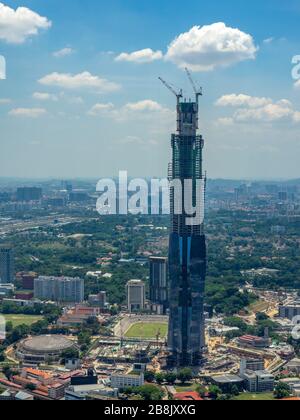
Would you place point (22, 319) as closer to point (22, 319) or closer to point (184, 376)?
point (22, 319)

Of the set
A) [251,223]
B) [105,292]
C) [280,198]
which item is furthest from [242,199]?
[105,292]

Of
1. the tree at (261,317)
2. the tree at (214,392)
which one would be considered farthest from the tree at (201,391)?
the tree at (261,317)

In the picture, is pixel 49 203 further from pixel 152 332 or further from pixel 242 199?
pixel 152 332

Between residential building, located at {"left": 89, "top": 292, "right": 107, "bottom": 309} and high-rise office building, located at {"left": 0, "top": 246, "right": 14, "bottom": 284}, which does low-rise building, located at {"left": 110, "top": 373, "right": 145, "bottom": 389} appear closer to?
residential building, located at {"left": 89, "top": 292, "right": 107, "bottom": 309}

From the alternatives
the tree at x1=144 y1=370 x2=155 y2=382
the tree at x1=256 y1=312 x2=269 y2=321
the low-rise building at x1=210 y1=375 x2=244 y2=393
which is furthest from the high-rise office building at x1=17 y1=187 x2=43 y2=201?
the low-rise building at x1=210 y1=375 x2=244 y2=393

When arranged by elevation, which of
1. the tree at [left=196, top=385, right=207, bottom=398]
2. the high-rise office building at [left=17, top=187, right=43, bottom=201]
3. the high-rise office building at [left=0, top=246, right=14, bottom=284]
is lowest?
the tree at [left=196, top=385, right=207, bottom=398]

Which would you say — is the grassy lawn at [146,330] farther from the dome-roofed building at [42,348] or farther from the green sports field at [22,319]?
the green sports field at [22,319]
